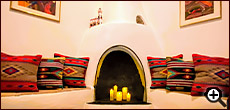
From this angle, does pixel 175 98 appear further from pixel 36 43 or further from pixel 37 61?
pixel 36 43

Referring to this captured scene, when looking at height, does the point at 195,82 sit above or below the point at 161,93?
above

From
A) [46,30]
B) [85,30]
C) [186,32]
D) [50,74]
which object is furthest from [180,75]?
[46,30]

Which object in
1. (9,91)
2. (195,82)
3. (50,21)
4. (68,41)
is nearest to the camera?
(9,91)

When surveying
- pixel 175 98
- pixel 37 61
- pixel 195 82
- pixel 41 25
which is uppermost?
pixel 41 25

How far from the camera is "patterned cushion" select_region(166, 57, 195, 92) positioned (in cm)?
169

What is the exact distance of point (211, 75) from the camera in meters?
1.44

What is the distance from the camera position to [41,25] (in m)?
2.13

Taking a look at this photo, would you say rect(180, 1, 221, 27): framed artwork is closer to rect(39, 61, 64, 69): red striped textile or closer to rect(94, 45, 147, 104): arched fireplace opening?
rect(94, 45, 147, 104): arched fireplace opening

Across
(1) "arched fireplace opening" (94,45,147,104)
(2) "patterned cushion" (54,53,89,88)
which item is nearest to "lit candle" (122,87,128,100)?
(1) "arched fireplace opening" (94,45,147,104)

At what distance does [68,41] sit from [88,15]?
0.54m

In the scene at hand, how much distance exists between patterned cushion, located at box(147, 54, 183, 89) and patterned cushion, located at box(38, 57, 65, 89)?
42.5 inches

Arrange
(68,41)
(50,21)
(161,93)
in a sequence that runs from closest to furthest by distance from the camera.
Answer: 1. (161,93)
2. (50,21)
3. (68,41)

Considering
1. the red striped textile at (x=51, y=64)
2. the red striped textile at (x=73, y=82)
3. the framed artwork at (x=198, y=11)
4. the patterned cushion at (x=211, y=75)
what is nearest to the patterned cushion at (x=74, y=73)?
the red striped textile at (x=73, y=82)

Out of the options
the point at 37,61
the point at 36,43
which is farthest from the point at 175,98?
the point at 36,43
